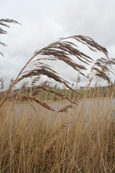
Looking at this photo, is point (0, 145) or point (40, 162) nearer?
point (40, 162)

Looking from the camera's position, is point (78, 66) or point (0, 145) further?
point (0, 145)

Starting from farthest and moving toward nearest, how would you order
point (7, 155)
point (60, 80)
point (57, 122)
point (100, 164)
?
point (57, 122), point (7, 155), point (100, 164), point (60, 80)

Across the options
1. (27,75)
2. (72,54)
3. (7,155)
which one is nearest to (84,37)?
(72,54)

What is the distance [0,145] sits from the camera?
167 cm

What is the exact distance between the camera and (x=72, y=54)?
753 millimetres

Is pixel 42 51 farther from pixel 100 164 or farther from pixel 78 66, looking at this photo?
pixel 100 164

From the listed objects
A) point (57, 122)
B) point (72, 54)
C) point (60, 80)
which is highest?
point (72, 54)

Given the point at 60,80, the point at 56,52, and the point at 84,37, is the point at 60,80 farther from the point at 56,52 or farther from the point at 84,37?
the point at 84,37

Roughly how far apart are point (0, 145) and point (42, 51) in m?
1.37

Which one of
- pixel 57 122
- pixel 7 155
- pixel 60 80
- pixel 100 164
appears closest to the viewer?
pixel 60 80

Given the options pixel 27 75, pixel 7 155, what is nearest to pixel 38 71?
pixel 27 75

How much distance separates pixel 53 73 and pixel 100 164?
122 cm

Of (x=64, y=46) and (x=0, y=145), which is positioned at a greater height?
(x=64, y=46)

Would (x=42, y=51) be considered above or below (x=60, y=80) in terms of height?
above
